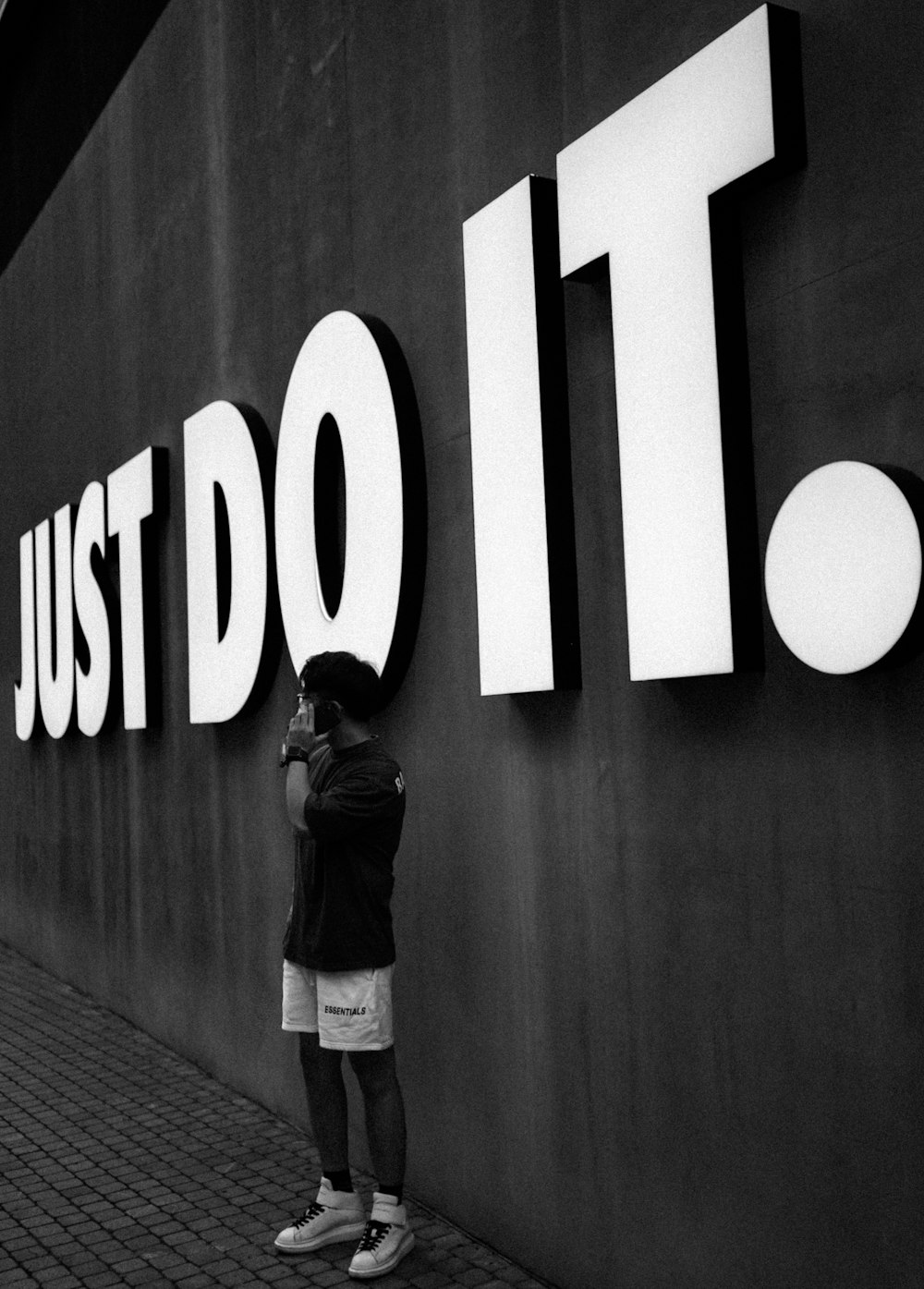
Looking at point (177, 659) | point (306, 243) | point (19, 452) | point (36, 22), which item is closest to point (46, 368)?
point (19, 452)

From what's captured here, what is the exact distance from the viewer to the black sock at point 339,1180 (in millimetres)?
4198

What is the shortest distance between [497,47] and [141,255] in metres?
3.88

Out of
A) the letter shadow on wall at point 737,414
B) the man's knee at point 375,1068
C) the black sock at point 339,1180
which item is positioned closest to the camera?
the letter shadow on wall at point 737,414

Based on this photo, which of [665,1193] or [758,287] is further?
[665,1193]

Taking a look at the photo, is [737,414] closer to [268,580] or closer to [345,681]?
[345,681]

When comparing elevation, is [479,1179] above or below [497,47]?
below

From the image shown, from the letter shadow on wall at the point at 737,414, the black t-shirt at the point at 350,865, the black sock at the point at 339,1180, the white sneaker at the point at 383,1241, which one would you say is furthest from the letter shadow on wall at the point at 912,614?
the black sock at the point at 339,1180

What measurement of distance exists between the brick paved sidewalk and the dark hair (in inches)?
70.6

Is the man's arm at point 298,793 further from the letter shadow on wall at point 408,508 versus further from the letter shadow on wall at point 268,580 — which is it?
the letter shadow on wall at point 268,580

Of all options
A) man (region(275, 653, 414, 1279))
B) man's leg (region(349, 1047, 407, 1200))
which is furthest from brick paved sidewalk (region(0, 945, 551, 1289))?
man's leg (region(349, 1047, 407, 1200))

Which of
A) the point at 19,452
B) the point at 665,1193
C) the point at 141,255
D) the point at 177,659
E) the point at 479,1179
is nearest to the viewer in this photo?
the point at 665,1193

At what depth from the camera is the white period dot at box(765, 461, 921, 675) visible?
2.65m

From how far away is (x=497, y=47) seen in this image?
4109 millimetres

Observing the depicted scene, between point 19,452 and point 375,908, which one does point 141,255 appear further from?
point 375,908
